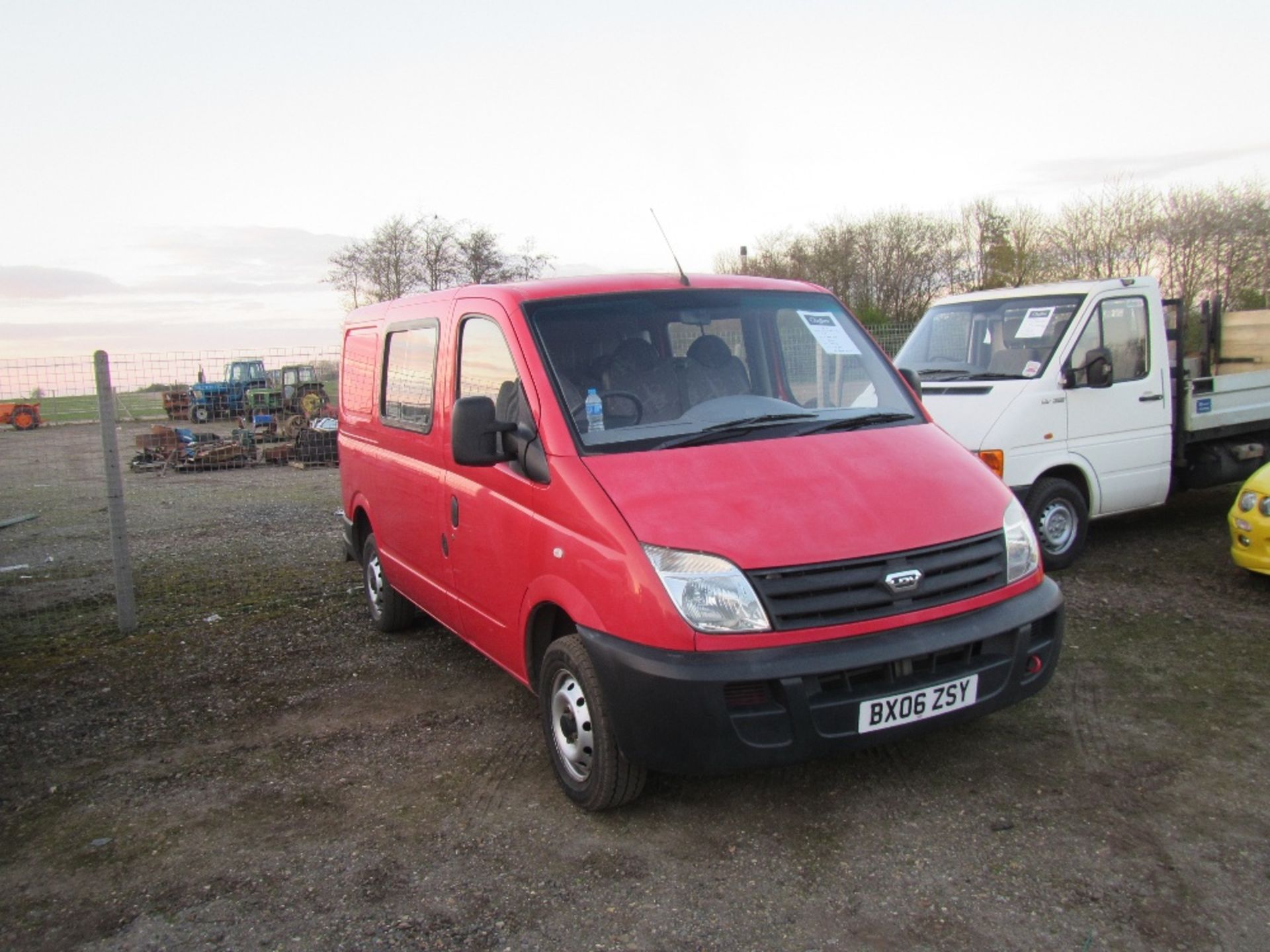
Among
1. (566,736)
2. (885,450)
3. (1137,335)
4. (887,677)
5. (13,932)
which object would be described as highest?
(1137,335)

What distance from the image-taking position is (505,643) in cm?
414

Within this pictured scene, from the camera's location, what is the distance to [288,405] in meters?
24.0

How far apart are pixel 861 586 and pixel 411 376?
294cm

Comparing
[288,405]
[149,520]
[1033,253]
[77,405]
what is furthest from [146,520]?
[1033,253]

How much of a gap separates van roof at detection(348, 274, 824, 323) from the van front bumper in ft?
5.23

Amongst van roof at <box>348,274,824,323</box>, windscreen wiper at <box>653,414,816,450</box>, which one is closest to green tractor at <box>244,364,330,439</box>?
van roof at <box>348,274,824,323</box>

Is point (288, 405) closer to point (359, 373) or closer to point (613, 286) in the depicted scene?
point (359, 373)

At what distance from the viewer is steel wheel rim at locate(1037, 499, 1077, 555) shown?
22.5ft

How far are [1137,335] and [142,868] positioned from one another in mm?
7252

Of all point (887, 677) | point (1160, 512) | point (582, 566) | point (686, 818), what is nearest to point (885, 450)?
point (887, 677)

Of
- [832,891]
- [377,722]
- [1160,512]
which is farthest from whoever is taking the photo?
[1160,512]

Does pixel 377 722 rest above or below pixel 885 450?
below

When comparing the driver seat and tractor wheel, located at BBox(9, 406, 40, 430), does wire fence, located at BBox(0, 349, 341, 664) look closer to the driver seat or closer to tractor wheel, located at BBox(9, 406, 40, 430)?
tractor wheel, located at BBox(9, 406, 40, 430)

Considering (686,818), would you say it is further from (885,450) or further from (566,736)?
(885,450)
